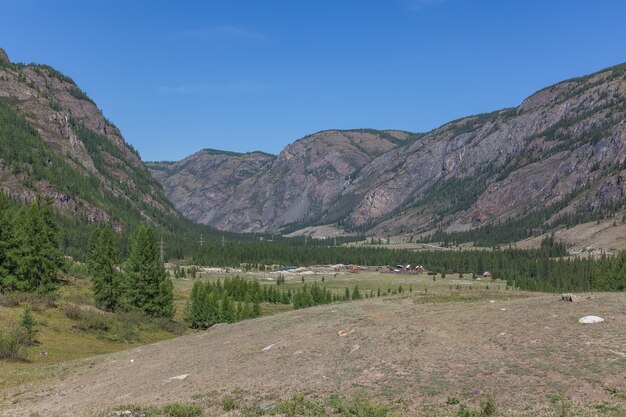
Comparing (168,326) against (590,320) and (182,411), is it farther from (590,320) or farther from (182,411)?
(590,320)

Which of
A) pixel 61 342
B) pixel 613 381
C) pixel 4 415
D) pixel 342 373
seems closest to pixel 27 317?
pixel 61 342

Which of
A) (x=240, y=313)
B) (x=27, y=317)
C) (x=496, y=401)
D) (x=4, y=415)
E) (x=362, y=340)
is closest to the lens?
(x=496, y=401)

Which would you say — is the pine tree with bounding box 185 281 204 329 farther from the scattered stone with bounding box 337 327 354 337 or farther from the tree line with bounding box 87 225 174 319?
the scattered stone with bounding box 337 327 354 337

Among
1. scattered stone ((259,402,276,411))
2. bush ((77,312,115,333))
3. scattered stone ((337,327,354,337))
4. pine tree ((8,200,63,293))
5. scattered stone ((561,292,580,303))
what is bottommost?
bush ((77,312,115,333))

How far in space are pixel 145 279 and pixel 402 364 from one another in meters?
59.4

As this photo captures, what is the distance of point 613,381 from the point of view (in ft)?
71.6

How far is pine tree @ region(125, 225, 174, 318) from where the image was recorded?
77.9 meters

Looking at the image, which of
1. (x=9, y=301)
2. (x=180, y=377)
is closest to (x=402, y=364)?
(x=180, y=377)

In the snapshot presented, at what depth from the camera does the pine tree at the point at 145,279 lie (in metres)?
77.9

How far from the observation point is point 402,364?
2689 centimetres

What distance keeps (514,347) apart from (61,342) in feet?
147

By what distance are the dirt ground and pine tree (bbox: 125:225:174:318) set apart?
123ft

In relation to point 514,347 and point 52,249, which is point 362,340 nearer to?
point 514,347

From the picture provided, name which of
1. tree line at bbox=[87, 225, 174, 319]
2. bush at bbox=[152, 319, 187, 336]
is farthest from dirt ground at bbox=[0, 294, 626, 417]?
tree line at bbox=[87, 225, 174, 319]
